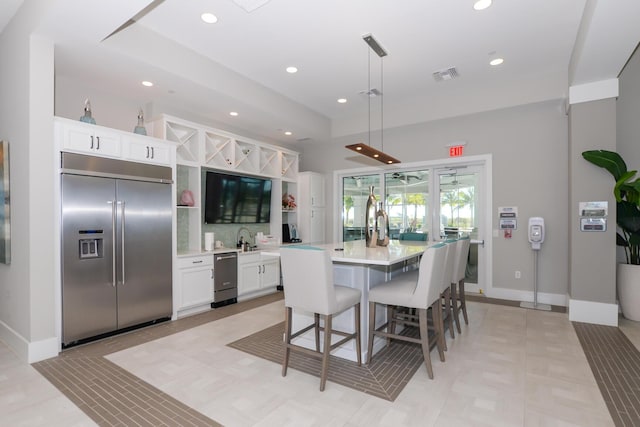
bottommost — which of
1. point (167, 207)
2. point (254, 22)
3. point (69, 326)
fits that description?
point (69, 326)

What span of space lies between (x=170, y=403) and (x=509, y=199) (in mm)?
5059

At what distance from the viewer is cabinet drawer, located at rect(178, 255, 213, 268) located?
13.8 ft

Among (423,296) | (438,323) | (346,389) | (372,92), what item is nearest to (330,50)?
(372,92)

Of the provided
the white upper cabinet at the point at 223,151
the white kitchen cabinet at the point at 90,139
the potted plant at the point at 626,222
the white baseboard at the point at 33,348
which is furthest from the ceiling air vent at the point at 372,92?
the white baseboard at the point at 33,348

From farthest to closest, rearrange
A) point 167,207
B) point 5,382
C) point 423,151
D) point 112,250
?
point 423,151 < point 167,207 < point 112,250 < point 5,382

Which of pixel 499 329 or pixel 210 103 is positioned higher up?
pixel 210 103

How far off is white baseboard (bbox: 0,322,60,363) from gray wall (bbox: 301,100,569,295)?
18.4 ft

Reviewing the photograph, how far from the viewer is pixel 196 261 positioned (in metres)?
4.40

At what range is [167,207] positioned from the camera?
4.03 meters

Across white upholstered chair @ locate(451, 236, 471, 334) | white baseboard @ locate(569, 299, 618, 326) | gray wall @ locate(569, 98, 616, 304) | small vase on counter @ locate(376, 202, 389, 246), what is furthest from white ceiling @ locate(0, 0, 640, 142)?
white baseboard @ locate(569, 299, 618, 326)

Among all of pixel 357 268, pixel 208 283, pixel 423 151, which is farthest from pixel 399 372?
pixel 423 151

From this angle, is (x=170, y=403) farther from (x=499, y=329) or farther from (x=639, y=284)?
(x=639, y=284)

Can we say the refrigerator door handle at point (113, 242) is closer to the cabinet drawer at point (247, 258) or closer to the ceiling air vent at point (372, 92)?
the cabinet drawer at point (247, 258)

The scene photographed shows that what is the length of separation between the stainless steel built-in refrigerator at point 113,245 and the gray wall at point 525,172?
14.7ft
